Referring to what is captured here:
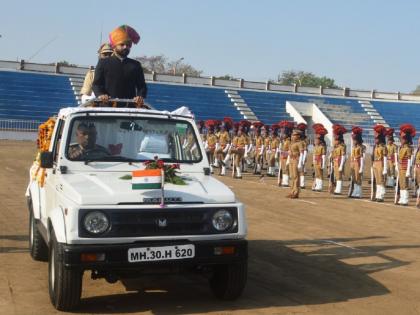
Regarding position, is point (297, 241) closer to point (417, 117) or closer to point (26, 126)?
point (26, 126)

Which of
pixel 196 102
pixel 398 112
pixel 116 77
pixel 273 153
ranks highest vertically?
pixel 398 112

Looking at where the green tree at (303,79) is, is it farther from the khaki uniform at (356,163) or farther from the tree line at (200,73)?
the khaki uniform at (356,163)

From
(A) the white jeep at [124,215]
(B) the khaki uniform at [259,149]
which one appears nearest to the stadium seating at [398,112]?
(B) the khaki uniform at [259,149]

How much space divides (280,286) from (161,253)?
2.15m

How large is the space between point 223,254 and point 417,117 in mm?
58052

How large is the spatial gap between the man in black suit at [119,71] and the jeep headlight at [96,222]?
293 cm

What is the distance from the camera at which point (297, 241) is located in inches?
465

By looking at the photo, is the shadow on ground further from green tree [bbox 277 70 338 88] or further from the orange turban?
green tree [bbox 277 70 338 88]

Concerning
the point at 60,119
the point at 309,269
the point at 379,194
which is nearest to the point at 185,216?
the point at 60,119

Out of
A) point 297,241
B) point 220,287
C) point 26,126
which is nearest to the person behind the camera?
point 220,287

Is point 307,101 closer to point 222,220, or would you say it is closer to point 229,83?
point 229,83

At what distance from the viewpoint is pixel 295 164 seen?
2064 cm

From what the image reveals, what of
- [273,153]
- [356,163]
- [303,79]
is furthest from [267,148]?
[303,79]

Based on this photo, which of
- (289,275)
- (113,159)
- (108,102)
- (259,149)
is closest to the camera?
(113,159)
